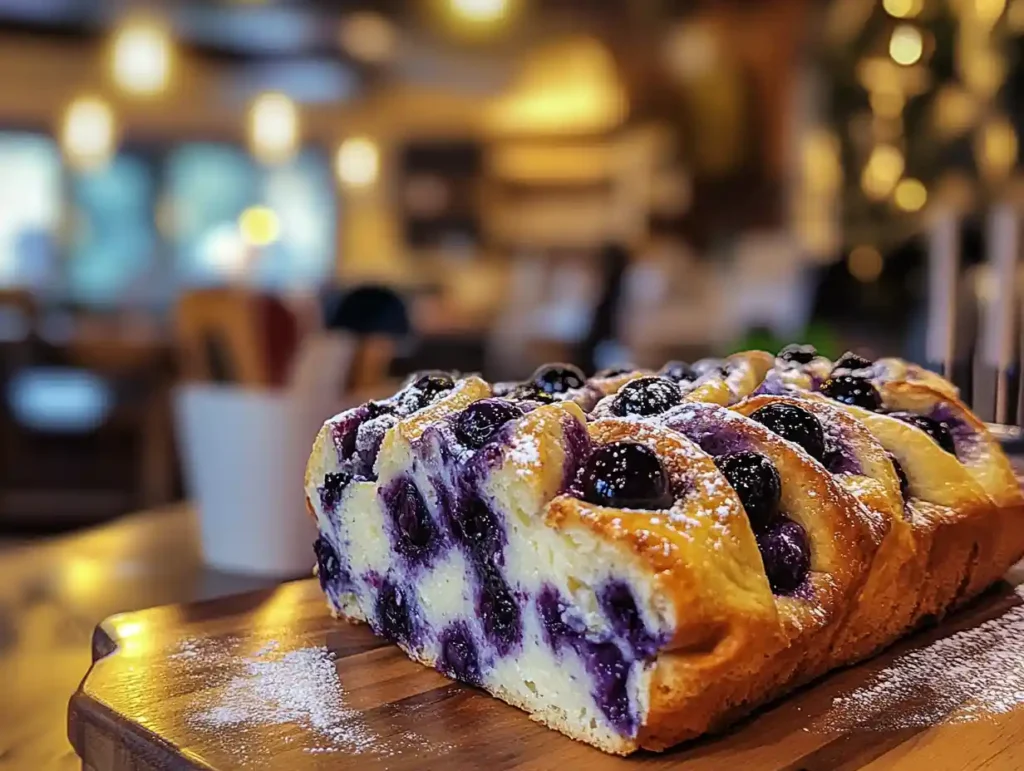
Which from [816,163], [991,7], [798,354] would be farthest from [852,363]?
[816,163]

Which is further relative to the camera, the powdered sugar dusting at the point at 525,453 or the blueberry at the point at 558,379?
the blueberry at the point at 558,379

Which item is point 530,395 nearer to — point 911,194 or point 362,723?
point 362,723

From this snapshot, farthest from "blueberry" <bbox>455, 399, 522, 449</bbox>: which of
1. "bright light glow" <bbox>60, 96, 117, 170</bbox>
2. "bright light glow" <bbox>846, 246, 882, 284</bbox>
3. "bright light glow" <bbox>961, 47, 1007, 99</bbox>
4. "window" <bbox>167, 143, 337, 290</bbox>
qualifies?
"window" <bbox>167, 143, 337, 290</bbox>

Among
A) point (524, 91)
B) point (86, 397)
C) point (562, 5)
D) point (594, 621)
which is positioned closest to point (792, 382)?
point (594, 621)

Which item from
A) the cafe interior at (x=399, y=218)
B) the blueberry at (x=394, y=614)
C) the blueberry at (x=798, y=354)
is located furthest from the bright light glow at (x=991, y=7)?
the blueberry at (x=394, y=614)

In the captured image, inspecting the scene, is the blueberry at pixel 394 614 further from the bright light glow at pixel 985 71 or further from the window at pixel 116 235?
the window at pixel 116 235

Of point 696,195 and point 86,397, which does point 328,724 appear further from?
point 696,195

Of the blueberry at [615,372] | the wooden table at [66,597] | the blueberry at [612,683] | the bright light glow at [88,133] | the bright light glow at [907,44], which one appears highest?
the bright light glow at [88,133]
